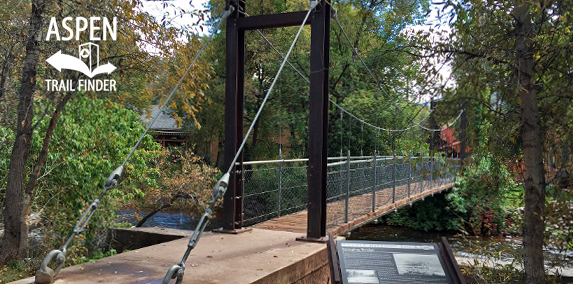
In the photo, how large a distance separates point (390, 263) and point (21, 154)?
3.18 meters

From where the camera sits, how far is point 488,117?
9.48 ft

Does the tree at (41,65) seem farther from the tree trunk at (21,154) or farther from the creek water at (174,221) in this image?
the creek water at (174,221)

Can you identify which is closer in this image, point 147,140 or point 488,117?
point 488,117

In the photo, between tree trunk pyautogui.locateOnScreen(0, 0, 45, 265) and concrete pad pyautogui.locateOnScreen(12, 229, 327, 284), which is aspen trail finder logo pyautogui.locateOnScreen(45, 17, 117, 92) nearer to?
tree trunk pyautogui.locateOnScreen(0, 0, 45, 265)

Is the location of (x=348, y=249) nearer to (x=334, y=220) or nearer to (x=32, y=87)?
(x=334, y=220)

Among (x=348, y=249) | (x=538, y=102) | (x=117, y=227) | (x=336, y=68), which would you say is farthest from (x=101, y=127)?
(x=336, y=68)

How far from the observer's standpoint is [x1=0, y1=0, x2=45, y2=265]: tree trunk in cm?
399

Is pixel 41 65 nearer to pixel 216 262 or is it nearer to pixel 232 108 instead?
pixel 232 108

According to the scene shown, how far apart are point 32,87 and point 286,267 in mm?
2582

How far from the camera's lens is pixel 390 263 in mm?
2588

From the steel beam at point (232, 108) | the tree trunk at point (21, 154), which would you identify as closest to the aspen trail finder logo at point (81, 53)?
the tree trunk at point (21, 154)

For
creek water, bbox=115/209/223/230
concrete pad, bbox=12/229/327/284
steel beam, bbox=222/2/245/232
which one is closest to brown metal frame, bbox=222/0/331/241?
steel beam, bbox=222/2/245/232

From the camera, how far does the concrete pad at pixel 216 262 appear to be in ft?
9.74

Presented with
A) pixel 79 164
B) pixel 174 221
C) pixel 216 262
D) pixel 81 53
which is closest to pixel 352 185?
pixel 79 164
